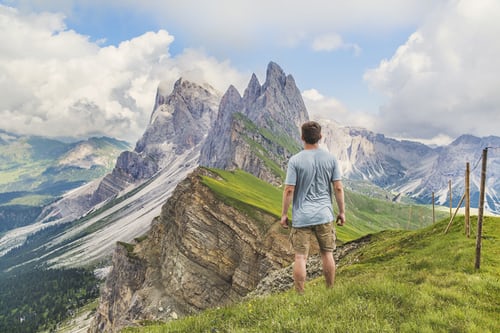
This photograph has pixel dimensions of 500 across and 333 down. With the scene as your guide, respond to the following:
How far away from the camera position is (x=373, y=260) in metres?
26.1

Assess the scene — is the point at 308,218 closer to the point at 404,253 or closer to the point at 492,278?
the point at 492,278

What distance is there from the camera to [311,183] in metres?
11.3

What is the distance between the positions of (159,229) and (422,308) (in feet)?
322

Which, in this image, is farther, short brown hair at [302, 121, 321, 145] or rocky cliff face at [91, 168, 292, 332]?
rocky cliff face at [91, 168, 292, 332]

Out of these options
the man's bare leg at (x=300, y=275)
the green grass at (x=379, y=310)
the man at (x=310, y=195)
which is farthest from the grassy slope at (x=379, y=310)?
the man at (x=310, y=195)

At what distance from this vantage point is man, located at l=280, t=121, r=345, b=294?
1127 centimetres

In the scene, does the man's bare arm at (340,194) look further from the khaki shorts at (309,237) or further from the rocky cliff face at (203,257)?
the rocky cliff face at (203,257)

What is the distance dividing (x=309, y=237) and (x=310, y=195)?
144 centimetres

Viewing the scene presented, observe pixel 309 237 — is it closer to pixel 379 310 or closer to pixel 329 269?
pixel 329 269

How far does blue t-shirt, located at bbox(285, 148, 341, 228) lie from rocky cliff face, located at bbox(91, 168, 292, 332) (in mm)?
65693

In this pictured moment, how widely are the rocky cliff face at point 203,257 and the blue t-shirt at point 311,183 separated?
6569cm

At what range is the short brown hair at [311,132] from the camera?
11.3 meters

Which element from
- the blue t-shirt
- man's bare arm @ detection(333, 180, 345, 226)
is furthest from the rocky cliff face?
the blue t-shirt

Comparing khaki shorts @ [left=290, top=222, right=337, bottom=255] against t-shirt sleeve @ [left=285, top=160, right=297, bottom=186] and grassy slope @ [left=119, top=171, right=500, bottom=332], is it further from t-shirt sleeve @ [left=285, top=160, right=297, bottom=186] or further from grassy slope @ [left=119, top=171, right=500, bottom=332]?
t-shirt sleeve @ [left=285, top=160, right=297, bottom=186]
